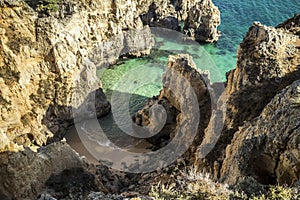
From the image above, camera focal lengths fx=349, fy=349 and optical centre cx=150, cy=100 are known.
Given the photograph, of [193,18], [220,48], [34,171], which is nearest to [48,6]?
[193,18]

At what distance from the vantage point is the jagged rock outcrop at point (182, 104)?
965 inches

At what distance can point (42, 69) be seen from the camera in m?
28.1

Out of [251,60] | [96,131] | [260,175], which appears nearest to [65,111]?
[96,131]

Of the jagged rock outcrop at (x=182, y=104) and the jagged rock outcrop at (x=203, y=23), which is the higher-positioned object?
the jagged rock outcrop at (x=203, y=23)

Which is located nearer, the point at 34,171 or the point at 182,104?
the point at 34,171

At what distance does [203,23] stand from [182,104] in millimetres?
21052

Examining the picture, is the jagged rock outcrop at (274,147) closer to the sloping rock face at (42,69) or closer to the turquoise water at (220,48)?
the sloping rock face at (42,69)

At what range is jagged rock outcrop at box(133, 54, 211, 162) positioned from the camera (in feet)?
80.4

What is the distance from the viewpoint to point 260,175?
41.2 feet

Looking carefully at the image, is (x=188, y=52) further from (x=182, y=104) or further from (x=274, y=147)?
(x=274, y=147)

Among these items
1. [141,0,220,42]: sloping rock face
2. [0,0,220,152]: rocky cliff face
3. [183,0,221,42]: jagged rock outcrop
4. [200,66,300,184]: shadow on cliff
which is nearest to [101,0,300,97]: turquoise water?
[183,0,221,42]: jagged rock outcrop

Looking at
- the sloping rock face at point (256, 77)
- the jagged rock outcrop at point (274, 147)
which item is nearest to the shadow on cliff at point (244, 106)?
the sloping rock face at point (256, 77)

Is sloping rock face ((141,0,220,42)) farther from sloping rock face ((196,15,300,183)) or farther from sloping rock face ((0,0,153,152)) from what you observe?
sloping rock face ((196,15,300,183))

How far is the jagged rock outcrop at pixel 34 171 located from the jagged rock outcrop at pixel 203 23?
99.8 ft
